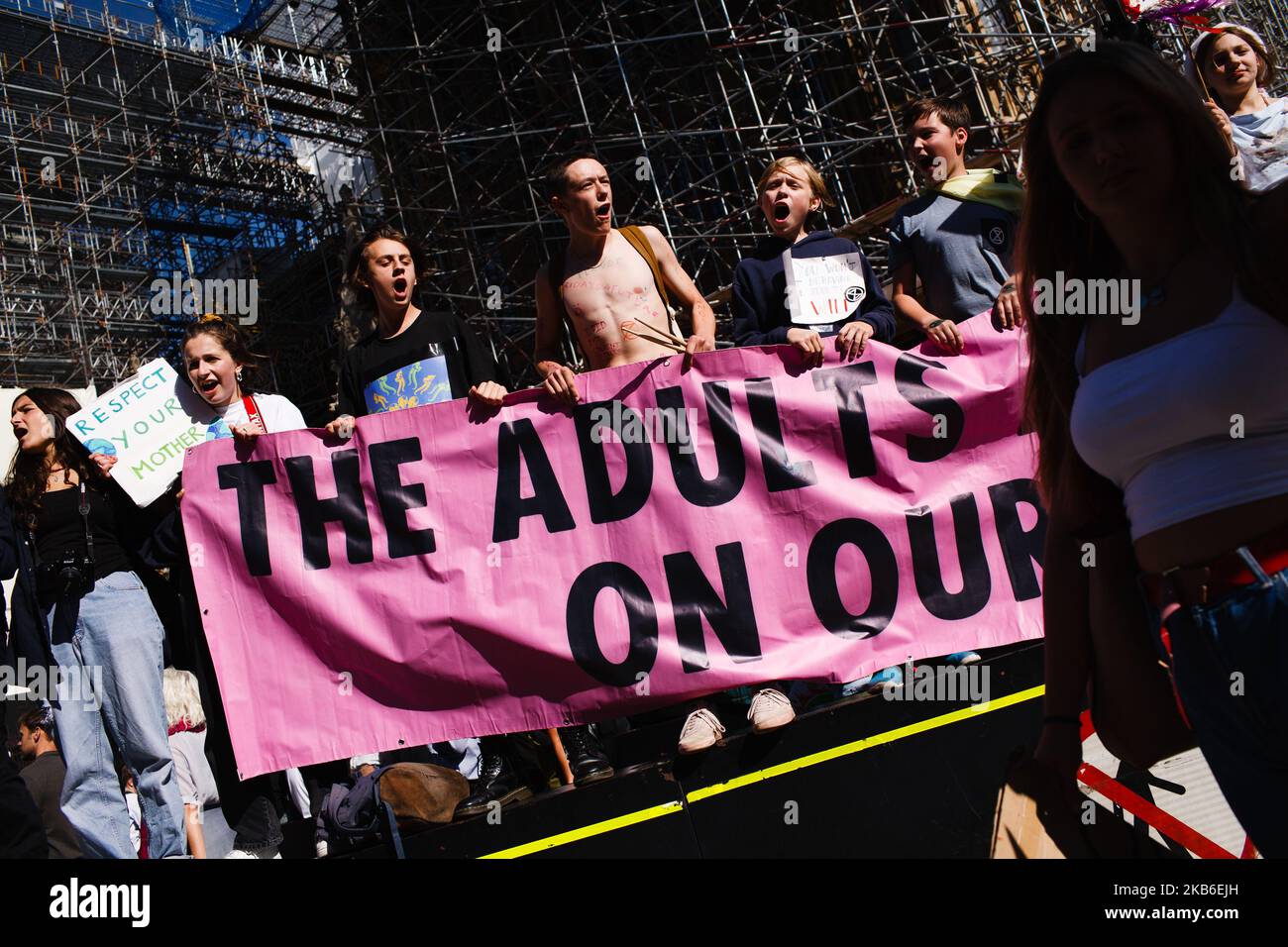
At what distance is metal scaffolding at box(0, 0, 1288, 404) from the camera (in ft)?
45.1

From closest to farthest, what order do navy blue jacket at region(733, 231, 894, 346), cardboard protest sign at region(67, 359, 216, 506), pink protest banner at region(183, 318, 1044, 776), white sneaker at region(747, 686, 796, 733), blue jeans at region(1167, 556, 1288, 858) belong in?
blue jeans at region(1167, 556, 1288, 858) < white sneaker at region(747, 686, 796, 733) < pink protest banner at region(183, 318, 1044, 776) < cardboard protest sign at region(67, 359, 216, 506) < navy blue jacket at region(733, 231, 894, 346)

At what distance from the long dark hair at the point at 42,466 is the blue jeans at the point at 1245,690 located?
412cm

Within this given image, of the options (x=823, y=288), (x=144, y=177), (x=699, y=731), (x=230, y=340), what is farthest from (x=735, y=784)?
(x=144, y=177)

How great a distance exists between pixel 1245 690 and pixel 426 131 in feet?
49.5

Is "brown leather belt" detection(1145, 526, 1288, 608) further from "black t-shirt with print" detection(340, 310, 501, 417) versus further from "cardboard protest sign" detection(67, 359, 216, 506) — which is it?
"cardboard protest sign" detection(67, 359, 216, 506)

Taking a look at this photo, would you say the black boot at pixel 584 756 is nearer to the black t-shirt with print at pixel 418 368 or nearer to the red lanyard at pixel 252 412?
the black t-shirt with print at pixel 418 368

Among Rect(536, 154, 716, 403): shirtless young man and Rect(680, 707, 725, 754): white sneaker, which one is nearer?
Rect(680, 707, 725, 754): white sneaker

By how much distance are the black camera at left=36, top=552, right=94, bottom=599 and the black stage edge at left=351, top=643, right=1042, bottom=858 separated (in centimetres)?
160

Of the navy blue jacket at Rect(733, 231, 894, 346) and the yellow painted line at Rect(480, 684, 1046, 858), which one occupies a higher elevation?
the navy blue jacket at Rect(733, 231, 894, 346)

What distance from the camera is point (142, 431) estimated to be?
4.43 meters

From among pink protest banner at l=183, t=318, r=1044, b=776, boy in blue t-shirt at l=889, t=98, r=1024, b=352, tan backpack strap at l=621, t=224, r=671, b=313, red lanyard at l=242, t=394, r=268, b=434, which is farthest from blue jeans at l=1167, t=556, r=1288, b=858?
red lanyard at l=242, t=394, r=268, b=434

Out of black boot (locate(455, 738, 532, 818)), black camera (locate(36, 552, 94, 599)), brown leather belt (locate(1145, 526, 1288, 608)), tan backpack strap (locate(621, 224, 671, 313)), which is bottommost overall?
black boot (locate(455, 738, 532, 818))

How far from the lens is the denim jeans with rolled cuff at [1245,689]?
58.1 inches

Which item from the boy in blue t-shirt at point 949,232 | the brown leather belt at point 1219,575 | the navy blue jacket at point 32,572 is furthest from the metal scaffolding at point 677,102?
the brown leather belt at point 1219,575
